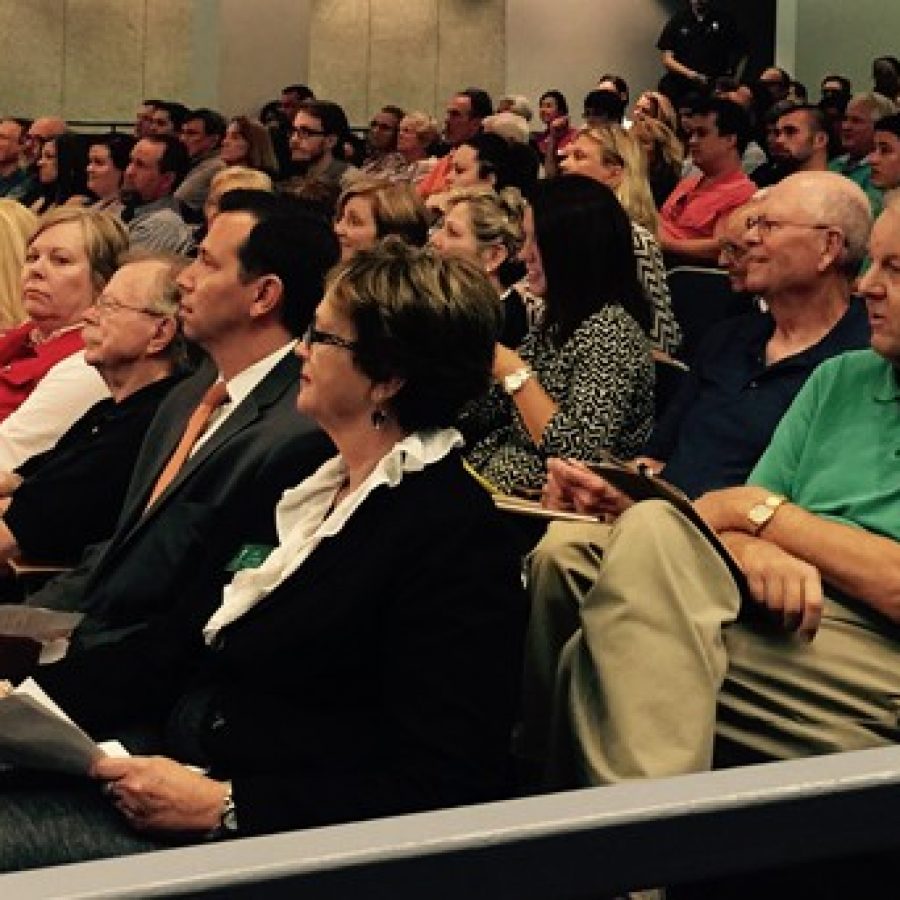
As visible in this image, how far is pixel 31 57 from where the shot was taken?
52.6ft

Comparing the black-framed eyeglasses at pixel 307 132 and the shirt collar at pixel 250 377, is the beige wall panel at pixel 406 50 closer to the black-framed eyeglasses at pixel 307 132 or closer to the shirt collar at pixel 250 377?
the black-framed eyeglasses at pixel 307 132

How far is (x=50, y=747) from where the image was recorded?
89.4 inches

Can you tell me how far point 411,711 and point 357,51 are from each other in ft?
51.9

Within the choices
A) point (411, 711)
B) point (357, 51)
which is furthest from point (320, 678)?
point (357, 51)

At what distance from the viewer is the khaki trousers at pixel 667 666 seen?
224cm

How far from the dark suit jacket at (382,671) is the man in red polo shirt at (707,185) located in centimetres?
479

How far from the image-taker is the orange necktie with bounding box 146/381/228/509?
11.2 feet

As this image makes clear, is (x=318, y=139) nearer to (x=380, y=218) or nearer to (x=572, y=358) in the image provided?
(x=380, y=218)

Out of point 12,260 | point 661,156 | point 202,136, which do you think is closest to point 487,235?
point 12,260

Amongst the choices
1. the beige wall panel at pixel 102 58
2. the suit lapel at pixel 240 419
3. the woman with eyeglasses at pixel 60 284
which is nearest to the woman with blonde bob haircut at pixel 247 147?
the woman with eyeglasses at pixel 60 284

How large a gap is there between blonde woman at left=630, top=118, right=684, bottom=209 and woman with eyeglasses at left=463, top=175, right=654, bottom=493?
3.88m

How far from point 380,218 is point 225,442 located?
2612 mm

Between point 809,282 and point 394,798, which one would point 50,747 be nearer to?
point 394,798

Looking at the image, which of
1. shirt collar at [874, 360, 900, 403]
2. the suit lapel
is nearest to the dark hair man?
the suit lapel
